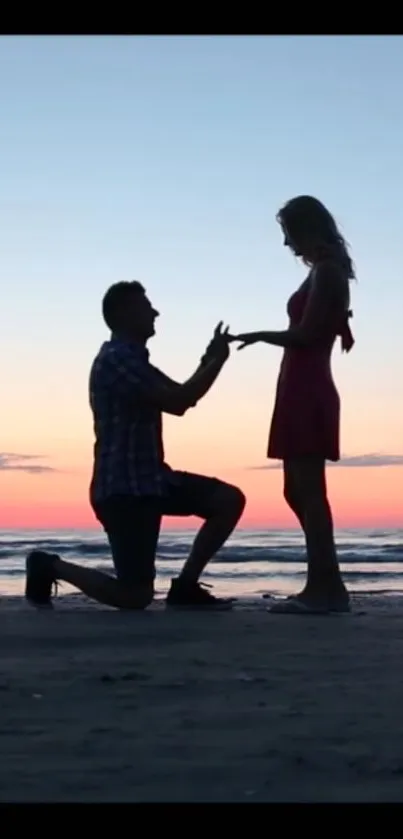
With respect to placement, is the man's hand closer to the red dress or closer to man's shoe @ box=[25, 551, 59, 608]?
the red dress

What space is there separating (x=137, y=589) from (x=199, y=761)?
3.43 metres

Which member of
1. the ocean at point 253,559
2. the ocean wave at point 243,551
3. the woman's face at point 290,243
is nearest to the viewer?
the woman's face at point 290,243

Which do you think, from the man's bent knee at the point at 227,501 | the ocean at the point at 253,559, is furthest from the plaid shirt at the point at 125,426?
the ocean at the point at 253,559

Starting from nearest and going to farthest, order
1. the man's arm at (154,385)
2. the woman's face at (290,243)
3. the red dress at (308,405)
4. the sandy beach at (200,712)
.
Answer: the sandy beach at (200,712)
the red dress at (308,405)
the man's arm at (154,385)
the woman's face at (290,243)

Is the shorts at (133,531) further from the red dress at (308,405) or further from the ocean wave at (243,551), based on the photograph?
the ocean wave at (243,551)

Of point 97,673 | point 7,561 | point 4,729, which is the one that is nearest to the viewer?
point 4,729

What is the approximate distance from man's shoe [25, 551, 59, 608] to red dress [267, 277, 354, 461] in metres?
1.17

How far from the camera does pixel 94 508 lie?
612cm

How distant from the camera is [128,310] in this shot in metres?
6.14

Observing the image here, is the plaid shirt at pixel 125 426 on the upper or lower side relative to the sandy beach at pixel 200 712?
upper

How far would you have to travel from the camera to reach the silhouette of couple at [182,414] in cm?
586

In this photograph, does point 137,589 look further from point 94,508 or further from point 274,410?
point 274,410
